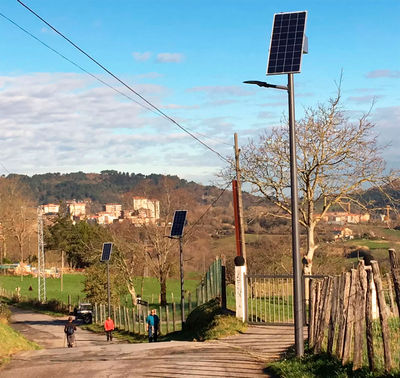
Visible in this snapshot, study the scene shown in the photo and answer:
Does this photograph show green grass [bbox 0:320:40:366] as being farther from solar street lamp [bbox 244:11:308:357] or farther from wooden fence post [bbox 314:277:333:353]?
wooden fence post [bbox 314:277:333:353]

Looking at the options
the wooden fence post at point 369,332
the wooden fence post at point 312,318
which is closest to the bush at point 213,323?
the wooden fence post at point 312,318

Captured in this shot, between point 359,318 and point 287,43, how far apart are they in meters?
6.98

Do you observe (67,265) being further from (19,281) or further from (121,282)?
(121,282)

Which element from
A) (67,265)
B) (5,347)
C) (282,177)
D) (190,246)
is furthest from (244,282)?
(67,265)

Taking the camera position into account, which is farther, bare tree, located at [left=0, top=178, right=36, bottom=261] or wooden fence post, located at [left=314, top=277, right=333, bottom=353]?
bare tree, located at [left=0, top=178, right=36, bottom=261]

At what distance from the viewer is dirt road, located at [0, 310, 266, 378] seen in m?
13.5

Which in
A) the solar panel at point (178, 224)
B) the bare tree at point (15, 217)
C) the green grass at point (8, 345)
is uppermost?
the bare tree at point (15, 217)

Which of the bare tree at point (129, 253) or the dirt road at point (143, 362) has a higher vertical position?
the bare tree at point (129, 253)

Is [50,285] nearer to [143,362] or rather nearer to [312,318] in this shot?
[143,362]

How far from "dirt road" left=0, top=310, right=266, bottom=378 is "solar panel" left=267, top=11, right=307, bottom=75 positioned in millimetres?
6261

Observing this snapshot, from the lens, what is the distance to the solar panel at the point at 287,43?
15.0m

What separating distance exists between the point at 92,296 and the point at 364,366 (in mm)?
45872

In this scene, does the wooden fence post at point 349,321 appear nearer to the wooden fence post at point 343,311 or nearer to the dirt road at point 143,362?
the wooden fence post at point 343,311

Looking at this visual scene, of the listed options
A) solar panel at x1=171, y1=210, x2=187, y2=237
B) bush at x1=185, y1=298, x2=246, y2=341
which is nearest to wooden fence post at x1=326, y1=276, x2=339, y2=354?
bush at x1=185, y1=298, x2=246, y2=341
